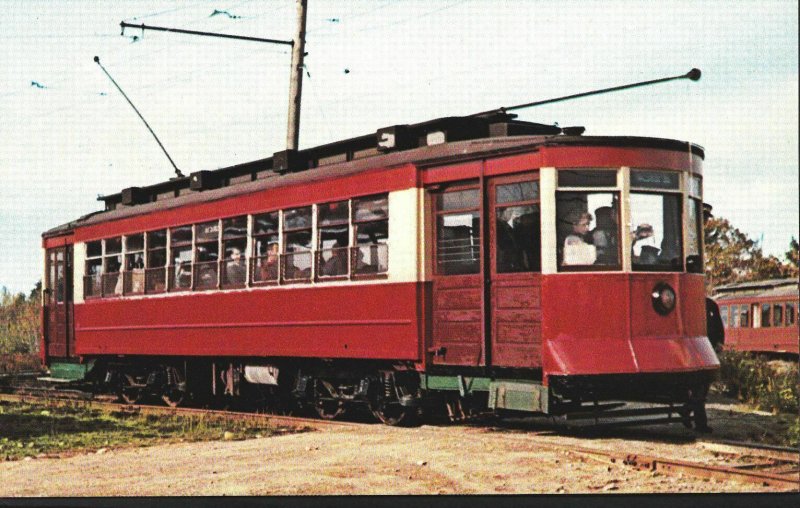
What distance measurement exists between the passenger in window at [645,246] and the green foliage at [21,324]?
35.4 ft

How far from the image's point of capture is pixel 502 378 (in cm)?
Result: 1113

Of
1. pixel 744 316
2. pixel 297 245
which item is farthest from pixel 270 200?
pixel 744 316

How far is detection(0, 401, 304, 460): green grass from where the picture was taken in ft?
37.2

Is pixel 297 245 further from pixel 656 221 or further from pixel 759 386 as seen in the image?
pixel 759 386

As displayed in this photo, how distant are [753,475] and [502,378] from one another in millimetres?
3235

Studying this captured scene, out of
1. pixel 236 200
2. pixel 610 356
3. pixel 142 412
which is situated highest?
pixel 236 200

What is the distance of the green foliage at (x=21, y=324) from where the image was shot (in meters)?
18.6

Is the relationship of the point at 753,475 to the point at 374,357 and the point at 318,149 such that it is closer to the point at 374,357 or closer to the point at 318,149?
the point at 374,357

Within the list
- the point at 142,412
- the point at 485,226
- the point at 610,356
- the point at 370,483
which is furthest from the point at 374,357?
the point at 142,412

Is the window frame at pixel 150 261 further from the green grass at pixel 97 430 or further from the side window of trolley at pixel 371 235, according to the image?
the side window of trolley at pixel 371 235

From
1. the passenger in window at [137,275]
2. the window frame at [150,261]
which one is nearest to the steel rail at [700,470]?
the window frame at [150,261]

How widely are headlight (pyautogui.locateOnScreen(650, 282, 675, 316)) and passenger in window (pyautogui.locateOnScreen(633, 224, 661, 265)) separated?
0.26m

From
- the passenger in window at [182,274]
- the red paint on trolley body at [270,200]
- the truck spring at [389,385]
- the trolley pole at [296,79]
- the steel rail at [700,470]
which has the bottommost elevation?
the steel rail at [700,470]

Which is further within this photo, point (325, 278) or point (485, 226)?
point (325, 278)
